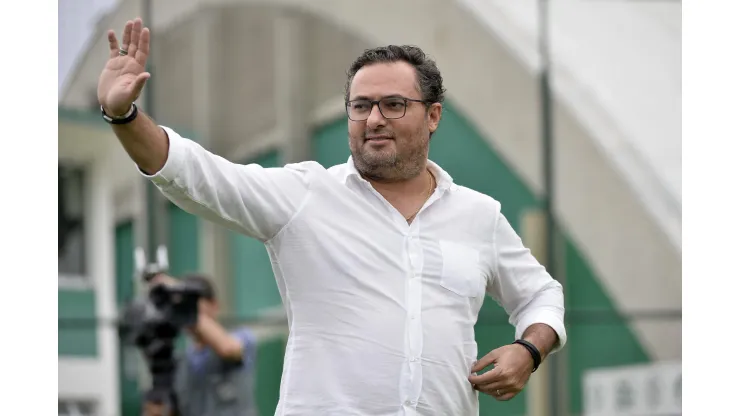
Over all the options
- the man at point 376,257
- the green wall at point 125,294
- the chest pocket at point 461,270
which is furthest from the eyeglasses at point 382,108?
the green wall at point 125,294

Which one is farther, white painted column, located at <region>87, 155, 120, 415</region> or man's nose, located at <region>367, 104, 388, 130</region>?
white painted column, located at <region>87, 155, 120, 415</region>

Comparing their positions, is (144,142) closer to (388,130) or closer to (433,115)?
(388,130)

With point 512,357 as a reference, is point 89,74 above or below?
above

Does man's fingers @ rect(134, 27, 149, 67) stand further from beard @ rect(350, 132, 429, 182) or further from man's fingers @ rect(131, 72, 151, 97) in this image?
beard @ rect(350, 132, 429, 182)

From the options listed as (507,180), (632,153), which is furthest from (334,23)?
(632,153)

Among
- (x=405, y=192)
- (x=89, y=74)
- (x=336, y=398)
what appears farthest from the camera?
(x=89, y=74)

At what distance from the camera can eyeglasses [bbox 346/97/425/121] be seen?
9.41 ft

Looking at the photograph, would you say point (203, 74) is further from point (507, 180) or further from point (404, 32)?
point (507, 180)

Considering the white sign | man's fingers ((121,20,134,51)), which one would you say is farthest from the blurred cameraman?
the white sign

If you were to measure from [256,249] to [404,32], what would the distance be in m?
2.10

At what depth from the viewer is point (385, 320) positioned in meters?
2.78

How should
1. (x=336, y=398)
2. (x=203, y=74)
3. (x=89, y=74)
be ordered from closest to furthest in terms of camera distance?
(x=336, y=398), (x=89, y=74), (x=203, y=74)

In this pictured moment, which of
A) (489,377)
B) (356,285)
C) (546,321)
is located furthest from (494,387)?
(356,285)

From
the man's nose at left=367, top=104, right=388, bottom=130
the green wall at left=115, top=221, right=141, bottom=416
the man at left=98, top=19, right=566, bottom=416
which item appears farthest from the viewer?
the green wall at left=115, top=221, right=141, bottom=416
